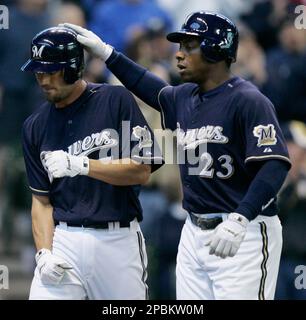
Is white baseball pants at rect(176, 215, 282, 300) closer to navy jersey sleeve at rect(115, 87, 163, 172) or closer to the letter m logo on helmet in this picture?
→ navy jersey sleeve at rect(115, 87, 163, 172)

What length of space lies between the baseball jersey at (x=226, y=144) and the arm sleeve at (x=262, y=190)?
0.21 ft

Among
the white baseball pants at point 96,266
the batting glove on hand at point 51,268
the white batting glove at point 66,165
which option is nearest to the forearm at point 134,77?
the white batting glove at point 66,165

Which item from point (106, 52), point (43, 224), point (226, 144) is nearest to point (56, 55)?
point (106, 52)

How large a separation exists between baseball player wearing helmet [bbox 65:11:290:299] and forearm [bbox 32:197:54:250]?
0.82 m

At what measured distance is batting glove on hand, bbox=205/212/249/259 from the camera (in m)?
6.24

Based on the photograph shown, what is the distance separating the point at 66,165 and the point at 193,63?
1.00 meters

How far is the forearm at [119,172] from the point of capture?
660 cm

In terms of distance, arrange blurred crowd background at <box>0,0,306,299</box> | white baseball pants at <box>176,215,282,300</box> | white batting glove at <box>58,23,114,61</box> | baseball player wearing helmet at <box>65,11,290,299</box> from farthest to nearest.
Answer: blurred crowd background at <box>0,0,306,299</box> < white batting glove at <box>58,23,114,61</box> < white baseball pants at <box>176,215,282,300</box> < baseball player wearing helmet at <box>65,11,290,299</box>

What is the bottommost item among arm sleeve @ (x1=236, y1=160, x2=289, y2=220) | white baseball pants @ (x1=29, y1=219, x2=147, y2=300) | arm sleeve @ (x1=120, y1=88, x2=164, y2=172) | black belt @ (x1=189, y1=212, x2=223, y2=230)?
white baseball pants @ (x1=29, y1=219, x2=147, y2=300)

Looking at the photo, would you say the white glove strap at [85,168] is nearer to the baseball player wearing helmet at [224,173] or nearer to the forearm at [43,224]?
the forearm at [43,224]

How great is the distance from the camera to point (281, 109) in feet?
35.3

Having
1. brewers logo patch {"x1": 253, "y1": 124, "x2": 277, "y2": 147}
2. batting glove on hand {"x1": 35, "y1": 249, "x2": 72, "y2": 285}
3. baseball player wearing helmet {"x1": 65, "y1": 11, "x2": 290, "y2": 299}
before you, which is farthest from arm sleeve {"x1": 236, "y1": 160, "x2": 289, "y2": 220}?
batting glove on hand {"x1": 35, "y1": 249, "x2": 72, "y2": 285}

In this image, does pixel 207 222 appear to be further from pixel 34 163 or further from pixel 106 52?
pixel 106 52
